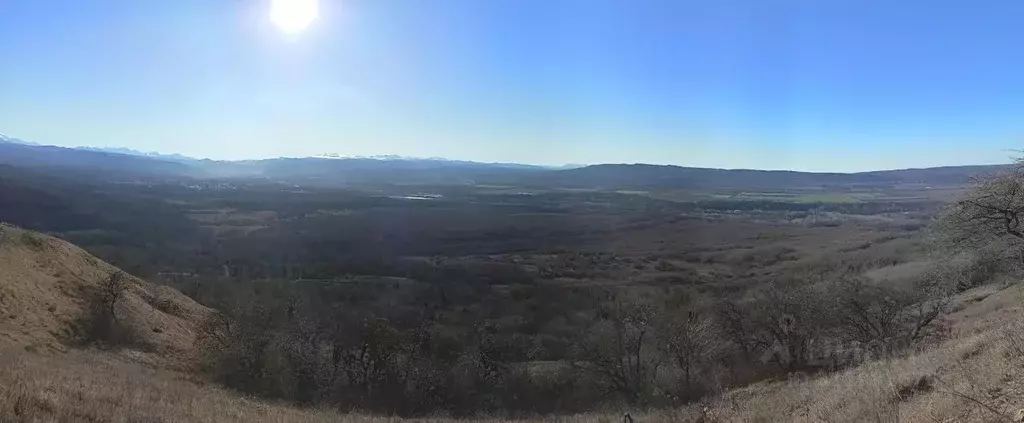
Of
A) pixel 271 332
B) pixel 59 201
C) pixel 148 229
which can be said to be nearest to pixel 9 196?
pixel 59 201

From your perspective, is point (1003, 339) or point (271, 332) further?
point (271, 332)

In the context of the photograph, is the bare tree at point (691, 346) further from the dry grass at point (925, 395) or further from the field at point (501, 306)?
the dry grass at point (925, 395)

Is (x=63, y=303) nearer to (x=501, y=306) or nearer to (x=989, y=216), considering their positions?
(x=989, y=216)

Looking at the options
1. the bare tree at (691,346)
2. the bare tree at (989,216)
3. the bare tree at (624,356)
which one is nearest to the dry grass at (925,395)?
the bare tree at (989,216)

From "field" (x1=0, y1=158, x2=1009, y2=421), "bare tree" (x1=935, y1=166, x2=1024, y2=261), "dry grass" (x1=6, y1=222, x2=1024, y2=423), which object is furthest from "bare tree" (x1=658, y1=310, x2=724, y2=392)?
"dry grass" (x1=6, y1=222, x2=1024, y2=423)

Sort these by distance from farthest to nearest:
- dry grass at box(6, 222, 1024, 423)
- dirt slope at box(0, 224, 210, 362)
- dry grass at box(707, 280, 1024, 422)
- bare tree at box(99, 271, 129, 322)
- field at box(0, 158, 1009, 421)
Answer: bare tree at box(99, 271, 129, 322) < dirt slope at box(0, 224, 210, 362) < field at box(0, 158, 1009, 421) < dry grass at box(6, 222, 1024, 423) < dry grass at box(707, 280, 1024, 422)

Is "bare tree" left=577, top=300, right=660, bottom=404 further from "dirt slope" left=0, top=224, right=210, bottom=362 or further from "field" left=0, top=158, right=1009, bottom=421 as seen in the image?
"dirt slope" left=0, top=224, right=210, bottom=362

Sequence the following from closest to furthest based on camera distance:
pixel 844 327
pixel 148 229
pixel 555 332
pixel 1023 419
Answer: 1. pixel 1023 419
2. pixel 844 327
3. pixel 555 332
4. pixel 148 229

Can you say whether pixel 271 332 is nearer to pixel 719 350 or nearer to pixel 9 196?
pixel 719 350
